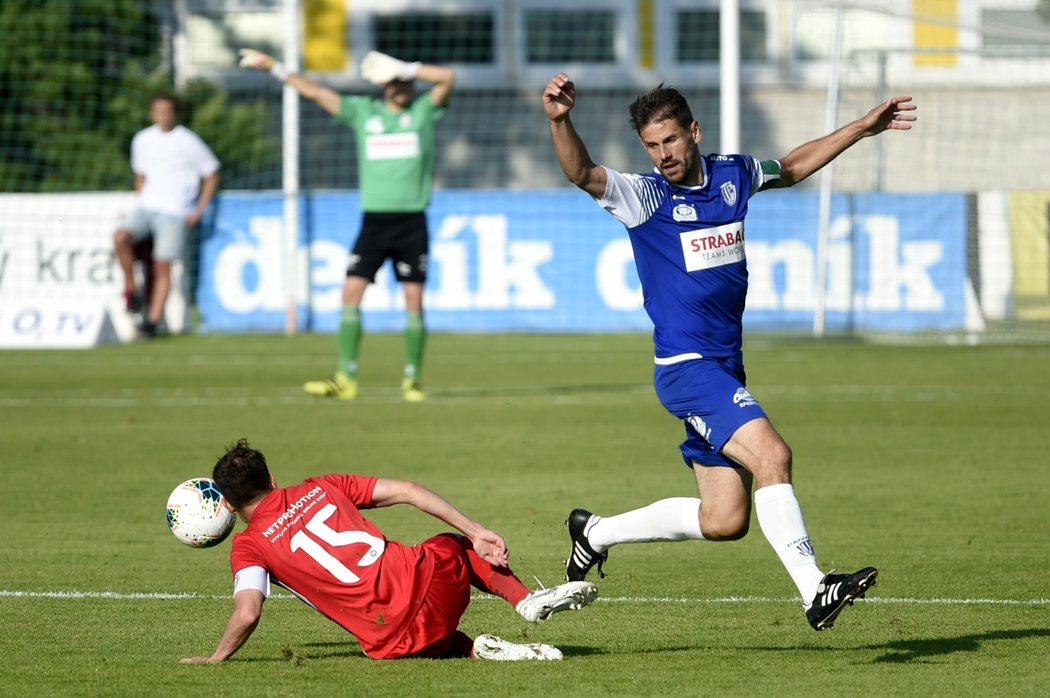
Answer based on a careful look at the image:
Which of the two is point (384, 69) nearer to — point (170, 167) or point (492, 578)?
point (170, 167)

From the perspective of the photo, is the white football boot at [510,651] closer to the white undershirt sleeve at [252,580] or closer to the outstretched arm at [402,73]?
the white undershirt sleeve at [252,580]

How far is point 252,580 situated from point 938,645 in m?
2.32

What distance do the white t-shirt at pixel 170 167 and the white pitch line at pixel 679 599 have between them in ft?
43.7

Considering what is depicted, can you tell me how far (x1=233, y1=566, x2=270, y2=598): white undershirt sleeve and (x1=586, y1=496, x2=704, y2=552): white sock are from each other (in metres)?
1.55

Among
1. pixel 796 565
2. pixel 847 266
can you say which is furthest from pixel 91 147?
pixel 796 565

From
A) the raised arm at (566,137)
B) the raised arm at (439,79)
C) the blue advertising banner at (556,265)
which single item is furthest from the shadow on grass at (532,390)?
the raised arm at (566,137)

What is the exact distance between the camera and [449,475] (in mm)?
10312

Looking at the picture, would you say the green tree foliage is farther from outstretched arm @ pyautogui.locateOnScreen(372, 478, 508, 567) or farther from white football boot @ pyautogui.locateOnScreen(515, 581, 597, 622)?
white football boot @ pyautogui.locateOnScreen(515, 581, 597, 622)

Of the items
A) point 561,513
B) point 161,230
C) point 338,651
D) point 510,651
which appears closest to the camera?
point 510,651

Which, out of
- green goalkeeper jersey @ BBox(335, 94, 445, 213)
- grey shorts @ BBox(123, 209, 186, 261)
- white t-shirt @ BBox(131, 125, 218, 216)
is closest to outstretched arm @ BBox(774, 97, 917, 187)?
green goalkeeper jersey @ BBox(335, 94, 445, 213)

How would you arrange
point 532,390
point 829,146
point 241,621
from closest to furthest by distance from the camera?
point 241,621, point 829,146, point 532,390

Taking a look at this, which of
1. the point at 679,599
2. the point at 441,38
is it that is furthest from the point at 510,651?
the point at 441,38

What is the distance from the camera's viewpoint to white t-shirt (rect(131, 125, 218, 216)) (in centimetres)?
1995

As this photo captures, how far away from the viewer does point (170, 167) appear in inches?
789
